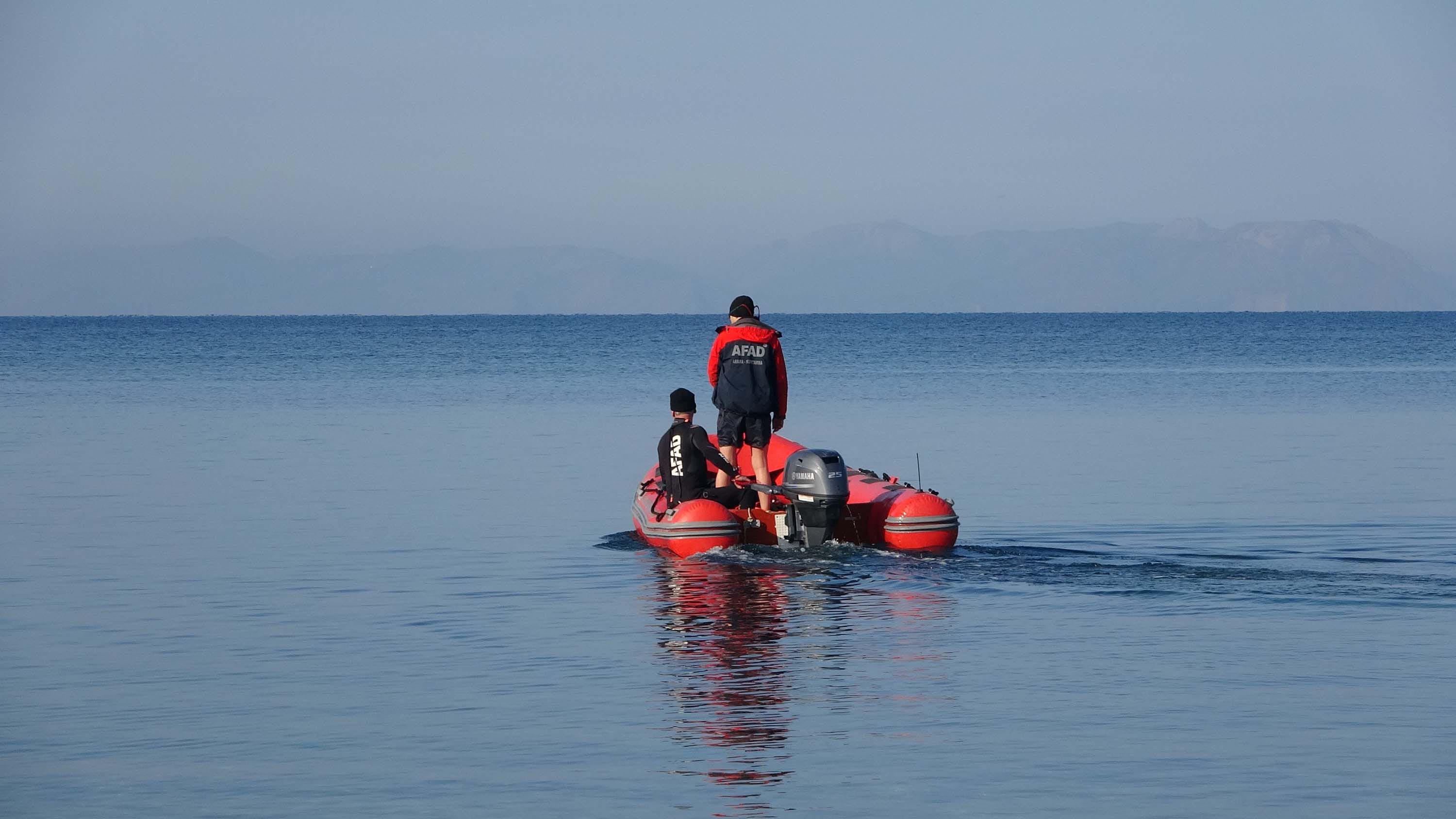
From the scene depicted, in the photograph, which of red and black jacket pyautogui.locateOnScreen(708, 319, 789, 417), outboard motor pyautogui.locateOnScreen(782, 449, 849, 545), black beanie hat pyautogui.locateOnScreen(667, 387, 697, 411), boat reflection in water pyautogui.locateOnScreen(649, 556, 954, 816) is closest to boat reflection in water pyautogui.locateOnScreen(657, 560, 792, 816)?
boat reflection in water pyautogui.locateOnScreen(649, 556, 954, 816)

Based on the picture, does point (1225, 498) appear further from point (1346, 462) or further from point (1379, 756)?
point (1379, 756)

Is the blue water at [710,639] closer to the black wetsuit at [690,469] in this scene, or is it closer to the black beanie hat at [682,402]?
the black wetsuit at [690,469]

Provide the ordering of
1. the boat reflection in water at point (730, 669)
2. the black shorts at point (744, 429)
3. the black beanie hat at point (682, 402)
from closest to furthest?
the boat reflection in water at point (730, 669) → the black beanie hat at point (682, 402) → the black shorts at point (744, 429)

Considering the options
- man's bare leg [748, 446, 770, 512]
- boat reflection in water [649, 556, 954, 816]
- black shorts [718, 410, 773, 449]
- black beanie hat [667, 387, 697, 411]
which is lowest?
boat reflection in water [649, 556, 954, 816]

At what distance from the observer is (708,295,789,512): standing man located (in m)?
13.4

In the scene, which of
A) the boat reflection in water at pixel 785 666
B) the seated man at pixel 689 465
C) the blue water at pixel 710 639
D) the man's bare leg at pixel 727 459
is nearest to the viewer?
the blue water at pixel 710 639

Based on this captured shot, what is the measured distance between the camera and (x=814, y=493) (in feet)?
41.8

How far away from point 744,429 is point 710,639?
12.1 ft

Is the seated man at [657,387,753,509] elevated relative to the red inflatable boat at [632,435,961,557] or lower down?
elevated

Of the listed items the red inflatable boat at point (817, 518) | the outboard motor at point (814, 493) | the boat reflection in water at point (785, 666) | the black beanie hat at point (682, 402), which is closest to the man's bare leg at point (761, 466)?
the red inflatable boat at point (817, 518)

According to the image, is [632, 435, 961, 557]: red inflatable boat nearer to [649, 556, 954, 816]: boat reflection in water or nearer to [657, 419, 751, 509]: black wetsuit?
[657, 419, 751, 509]: black wetsuit

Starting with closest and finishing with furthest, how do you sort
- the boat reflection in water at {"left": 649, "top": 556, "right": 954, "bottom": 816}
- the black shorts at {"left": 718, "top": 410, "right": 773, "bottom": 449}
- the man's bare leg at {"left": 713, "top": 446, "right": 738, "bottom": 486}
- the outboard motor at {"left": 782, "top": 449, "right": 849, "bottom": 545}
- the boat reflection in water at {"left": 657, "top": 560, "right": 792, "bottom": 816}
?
the boat reflection in water at {"left": 657, "top": 560, "right": 792, "bottom": 816} → the boat reflection in water at {"left": 649, "top": 556, "right": 954, "bottom": 816} → the outboard motor at {"left": 782, "top": 449, "right": 849, "bottom": 545} → the black shorts at {"left": 718, "top": 410, "right": 773, "bottom": 449} → the man's bare leg at {"left": 713, "top": 446, "right": 738, "bottom": 486}

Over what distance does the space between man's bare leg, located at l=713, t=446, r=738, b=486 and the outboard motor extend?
737 mm

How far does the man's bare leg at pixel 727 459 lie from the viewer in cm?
1362
